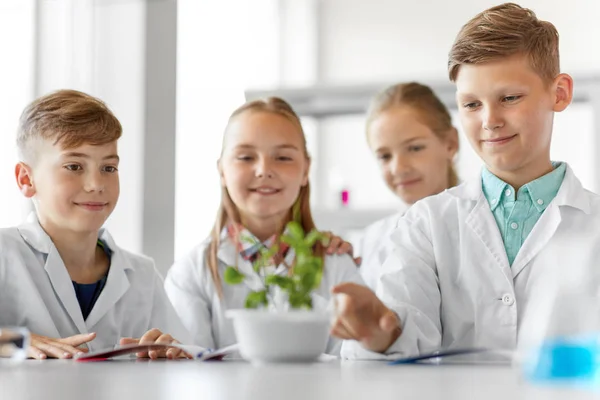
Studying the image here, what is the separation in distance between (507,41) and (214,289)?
98cm

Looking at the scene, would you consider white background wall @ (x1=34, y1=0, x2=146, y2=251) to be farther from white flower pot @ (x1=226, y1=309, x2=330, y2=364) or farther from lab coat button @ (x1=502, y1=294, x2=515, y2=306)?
white flower pot @ (x1=226, y1=309, x2=330, y2=364)

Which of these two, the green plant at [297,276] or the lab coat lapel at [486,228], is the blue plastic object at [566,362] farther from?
the lab coat lapel at [486,228]

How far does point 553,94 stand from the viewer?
1501 mm

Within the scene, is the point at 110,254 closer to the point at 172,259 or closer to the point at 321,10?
the point at 172,259

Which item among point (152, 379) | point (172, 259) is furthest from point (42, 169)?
point (152, 379)

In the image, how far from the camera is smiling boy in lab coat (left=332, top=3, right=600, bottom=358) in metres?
1.40

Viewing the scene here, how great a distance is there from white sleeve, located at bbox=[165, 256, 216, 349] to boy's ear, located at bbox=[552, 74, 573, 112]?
1.00 meters

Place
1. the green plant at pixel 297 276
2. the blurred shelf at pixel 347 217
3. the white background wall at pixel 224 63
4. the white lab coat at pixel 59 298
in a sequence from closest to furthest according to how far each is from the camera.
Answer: the green plant at pixel 297 276, the white lab coat at pixel 59 298, the white background wall at pixel 224 63, the blurred shelf at pixel 347 217

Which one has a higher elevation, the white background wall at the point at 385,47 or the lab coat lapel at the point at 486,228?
the white background wall at the point at 385,47

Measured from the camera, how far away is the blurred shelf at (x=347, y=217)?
2.95 m

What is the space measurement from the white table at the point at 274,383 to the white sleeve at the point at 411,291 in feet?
1.08

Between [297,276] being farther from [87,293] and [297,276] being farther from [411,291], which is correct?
[87,293]

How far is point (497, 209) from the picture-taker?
150 cm

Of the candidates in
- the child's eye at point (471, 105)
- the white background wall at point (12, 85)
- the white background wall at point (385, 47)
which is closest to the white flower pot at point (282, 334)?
the child's eye at point (471, 105)
